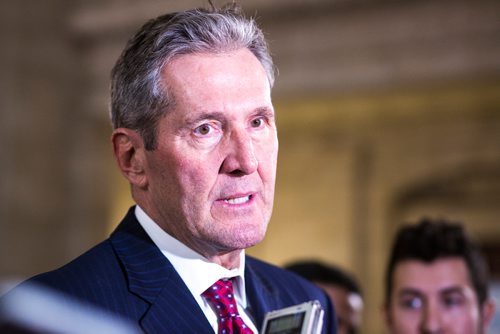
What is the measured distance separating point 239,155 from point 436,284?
1485 millimetres

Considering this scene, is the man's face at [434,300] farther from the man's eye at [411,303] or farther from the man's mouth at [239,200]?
the man's mouth at [239,200]

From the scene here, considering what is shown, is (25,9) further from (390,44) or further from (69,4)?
(390,44)

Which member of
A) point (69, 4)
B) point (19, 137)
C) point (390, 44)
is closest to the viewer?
point (390, 44)

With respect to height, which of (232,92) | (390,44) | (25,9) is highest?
(25,9)

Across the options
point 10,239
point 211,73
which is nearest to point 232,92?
point 211,73

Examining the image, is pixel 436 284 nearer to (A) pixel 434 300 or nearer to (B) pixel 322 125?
(A) pixel 434 300

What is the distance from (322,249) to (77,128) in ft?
11.2

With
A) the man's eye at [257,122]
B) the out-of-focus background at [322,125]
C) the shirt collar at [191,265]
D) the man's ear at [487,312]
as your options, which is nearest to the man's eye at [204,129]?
the man's eye at [257,122]

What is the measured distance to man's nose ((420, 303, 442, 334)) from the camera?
9.17 ft

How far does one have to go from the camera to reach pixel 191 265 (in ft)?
5.74

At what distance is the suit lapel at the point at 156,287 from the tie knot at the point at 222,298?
0.16 feet

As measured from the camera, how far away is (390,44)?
7.39m

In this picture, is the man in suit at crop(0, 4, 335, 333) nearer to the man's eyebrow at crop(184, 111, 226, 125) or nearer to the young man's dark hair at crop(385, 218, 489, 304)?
the man's eyebrow at crop(184, 111, 226, 125)

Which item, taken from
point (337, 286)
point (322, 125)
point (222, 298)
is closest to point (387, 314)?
point (337, 286)
